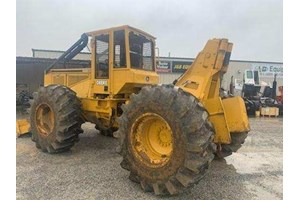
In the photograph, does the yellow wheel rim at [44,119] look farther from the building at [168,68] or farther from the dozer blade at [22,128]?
the building at [168,68]

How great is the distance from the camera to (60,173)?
514cm

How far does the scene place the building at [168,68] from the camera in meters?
18.0

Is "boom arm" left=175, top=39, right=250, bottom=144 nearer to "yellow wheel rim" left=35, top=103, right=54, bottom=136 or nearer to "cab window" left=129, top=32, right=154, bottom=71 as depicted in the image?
"cab window" left=129, top=32, right=154, bottom=71

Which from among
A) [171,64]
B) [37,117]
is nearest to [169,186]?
[37,117]

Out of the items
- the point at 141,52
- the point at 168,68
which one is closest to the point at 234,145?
the point at 141,52

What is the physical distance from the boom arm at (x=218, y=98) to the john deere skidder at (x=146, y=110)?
0.05ft

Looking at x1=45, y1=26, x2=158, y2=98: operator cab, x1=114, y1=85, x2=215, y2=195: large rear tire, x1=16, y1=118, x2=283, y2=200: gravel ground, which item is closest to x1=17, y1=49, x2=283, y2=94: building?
x1=45, y1=26, x2=158, y2=98: operator cab

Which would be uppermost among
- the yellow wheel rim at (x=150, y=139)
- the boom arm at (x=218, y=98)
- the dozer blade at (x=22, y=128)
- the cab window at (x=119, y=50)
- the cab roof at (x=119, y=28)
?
the cab roof at (x=119, y=28)

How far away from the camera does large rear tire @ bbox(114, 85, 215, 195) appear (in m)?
3.91

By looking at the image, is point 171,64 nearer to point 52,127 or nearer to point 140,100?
point 52,127

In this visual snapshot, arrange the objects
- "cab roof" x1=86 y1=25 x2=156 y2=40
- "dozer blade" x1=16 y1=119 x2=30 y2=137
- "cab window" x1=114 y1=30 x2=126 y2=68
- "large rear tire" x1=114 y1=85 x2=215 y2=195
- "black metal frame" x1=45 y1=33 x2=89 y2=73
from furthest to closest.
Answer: "dozer blade" x1=16 y1=119 x2=30 y2=137, "black metal frame" x1=45 y1=33 x2=89 y2=73, "cab window" x1=114 y1=30 x2=126 y2=68, "cab roof" x1=86 y1=25 x2=156 y2=40, "large rear tire" x1=114 y1=85 x2=215 y2=195

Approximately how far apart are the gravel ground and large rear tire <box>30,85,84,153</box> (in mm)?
260

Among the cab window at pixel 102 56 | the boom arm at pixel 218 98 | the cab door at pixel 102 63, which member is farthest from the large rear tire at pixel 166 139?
the cab window at pixel 102 56

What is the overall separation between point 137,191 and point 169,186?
611 millimetres
